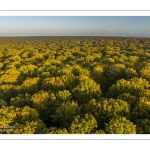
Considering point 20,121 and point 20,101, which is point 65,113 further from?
point 20,101

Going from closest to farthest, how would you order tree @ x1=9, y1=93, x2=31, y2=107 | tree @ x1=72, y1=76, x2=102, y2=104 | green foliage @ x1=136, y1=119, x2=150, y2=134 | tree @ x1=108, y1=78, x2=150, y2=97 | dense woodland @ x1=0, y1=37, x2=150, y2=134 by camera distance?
green foliage @ x1=136, y1=119, x2=150, y2=134
dense woodland @ x1=0, y1=37, x2=150, y2=134
tree @ x1=9, y1=93, x2=31, y2=107
tree @ x1=72, y1=76, x2=102, y2=104
tree @ x1=108, y1=78, x2=150, y2=97

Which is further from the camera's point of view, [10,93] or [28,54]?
[28,54]

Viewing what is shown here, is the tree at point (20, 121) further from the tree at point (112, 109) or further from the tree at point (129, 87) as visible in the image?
the tree at point (129, 87)

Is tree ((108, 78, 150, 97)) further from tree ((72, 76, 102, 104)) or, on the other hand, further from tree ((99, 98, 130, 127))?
tree ((99, 98, 130, 127))

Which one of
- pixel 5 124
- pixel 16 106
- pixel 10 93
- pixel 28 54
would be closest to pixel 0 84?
pixel 10 93

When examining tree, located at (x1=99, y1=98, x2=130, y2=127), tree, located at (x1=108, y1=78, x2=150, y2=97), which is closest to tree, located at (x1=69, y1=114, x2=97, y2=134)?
tree, located at (x1=99, y1=98, x2=130, y2=127)

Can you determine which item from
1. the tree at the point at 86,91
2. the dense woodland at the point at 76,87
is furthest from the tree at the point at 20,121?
the tree at the point at 86,91

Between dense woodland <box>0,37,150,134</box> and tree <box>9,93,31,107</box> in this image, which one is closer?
dense woodland <box>0,37,150,134</box>
